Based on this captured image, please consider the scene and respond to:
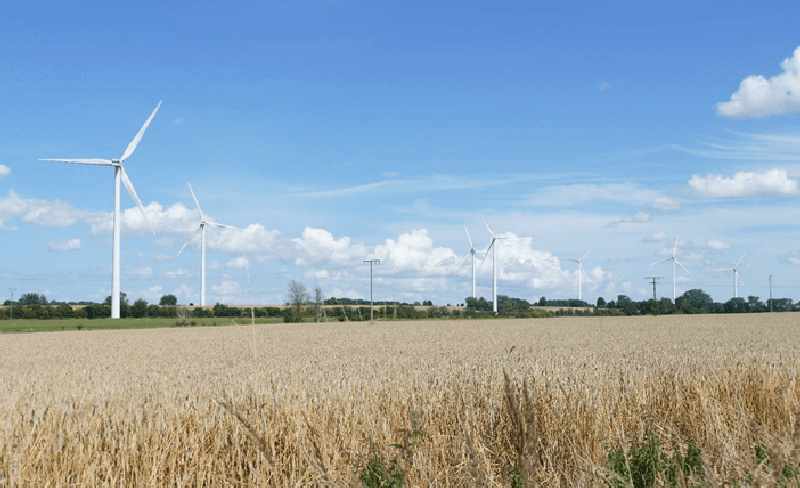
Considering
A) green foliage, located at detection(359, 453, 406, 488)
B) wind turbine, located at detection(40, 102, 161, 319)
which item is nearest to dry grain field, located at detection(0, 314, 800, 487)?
green foliage, located at detection(359, 453, 406, 488)

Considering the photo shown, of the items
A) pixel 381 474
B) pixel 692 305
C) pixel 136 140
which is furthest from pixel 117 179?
pixel 692 305

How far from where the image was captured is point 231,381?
508 inches

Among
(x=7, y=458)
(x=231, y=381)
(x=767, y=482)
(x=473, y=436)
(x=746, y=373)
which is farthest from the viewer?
(x=746, y=373)

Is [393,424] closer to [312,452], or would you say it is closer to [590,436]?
[312,452]

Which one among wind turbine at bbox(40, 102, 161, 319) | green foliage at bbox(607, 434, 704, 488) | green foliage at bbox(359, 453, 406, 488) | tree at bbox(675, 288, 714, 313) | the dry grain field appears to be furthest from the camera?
tree at bbox(675, 288, 714, 313)

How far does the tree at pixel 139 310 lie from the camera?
10469 centimetres

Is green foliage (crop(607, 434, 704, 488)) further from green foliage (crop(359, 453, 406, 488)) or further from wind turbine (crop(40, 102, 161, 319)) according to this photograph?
wind turbine (crop(40, 102, 161, 319))

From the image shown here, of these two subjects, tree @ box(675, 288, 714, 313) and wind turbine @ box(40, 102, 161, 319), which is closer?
wind turbine @ box(40, 102, 161, 319)

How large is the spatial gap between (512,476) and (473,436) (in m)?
1.43

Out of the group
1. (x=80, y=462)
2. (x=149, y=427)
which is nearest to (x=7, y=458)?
(x=80, y=462)

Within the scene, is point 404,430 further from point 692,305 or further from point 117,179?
point 692,305

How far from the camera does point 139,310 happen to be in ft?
346

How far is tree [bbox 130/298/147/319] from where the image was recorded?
104688 mm

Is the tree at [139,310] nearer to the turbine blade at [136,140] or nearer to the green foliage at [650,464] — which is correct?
the turbine blade at [136,140]
